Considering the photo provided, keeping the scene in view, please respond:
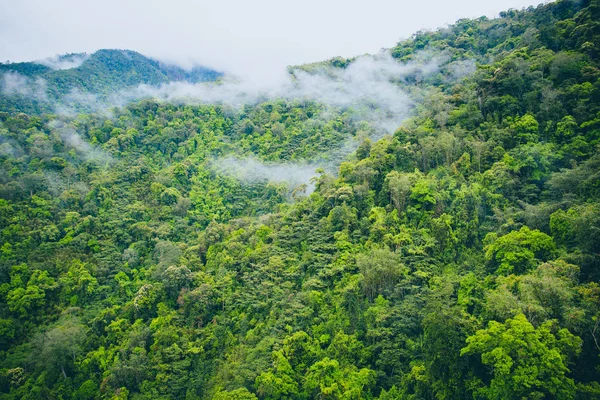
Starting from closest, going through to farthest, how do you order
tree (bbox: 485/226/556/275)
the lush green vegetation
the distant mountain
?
the lush green vegetation
tree (bbox: 485/226/556/275)
the distant mountain

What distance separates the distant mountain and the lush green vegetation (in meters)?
20.5

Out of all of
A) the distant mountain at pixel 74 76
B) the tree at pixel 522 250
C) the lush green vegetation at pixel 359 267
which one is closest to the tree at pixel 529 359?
the lush green vegetation at pixel 359 267

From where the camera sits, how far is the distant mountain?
5641cm

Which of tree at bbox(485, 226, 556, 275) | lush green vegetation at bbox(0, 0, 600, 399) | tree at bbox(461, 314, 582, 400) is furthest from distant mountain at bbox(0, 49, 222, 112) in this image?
tree at bbox(461, 314, 582, 400)

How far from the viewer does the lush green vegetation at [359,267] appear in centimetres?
1397

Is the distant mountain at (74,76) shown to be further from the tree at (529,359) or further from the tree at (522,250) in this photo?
the tree at (529,359)

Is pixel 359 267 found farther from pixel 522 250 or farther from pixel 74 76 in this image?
pixel 74 76

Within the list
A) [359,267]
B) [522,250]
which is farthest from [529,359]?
[359,267]

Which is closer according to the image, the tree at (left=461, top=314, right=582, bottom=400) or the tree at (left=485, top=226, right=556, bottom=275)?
the tree at (left=461, top=314, right=582, bottom=400)

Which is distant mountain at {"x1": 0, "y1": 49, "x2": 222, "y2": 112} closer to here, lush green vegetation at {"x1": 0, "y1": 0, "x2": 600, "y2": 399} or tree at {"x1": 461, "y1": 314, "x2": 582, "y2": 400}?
lush green vegetation at {"x1": 0, "y1": 0, "x2": 600, "y2": 399}

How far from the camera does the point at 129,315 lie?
26.8 meters

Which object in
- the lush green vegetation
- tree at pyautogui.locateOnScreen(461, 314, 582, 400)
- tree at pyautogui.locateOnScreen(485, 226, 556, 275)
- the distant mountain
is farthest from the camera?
the distant mountain

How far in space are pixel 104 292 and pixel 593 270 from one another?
32.1 m

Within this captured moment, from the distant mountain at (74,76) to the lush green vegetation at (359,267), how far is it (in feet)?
67.3
